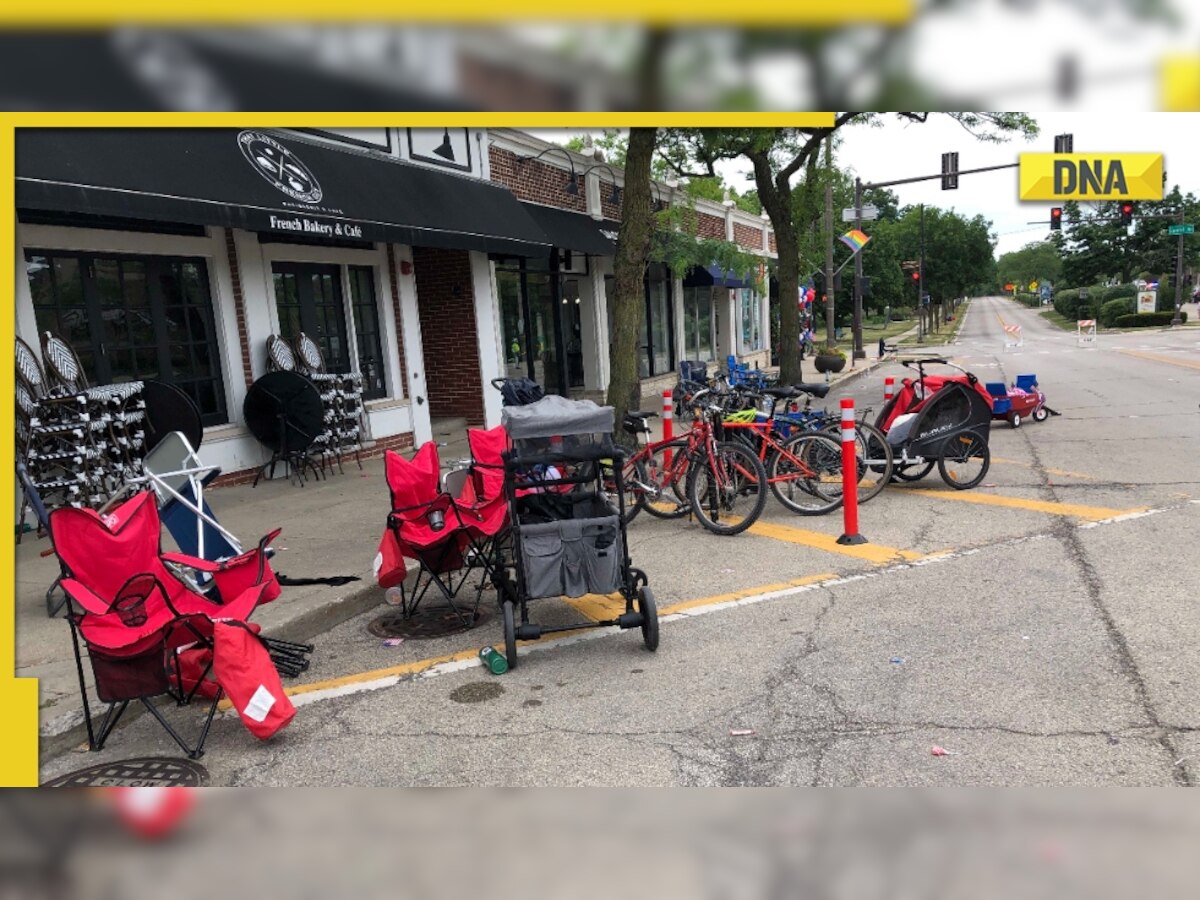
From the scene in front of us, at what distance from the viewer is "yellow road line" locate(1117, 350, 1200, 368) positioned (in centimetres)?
2157

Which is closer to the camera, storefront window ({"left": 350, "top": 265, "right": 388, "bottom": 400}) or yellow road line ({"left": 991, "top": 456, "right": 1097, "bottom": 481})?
yellow road line ({"left": 991, "top": 456, "right": 1097, "bottom": 481})

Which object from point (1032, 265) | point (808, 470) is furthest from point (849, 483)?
point (1032, 265)

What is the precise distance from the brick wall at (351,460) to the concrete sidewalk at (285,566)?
106mm

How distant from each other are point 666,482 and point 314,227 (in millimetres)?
4657

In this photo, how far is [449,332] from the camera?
14008mm

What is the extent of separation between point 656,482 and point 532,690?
3.71 meters

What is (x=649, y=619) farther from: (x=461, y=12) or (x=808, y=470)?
(x=808, y=470)

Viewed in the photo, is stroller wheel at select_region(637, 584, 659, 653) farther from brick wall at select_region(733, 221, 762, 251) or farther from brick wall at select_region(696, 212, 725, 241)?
brick wall at select_region(733, 221, 762, 251)

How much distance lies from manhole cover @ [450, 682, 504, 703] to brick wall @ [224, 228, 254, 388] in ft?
21.7

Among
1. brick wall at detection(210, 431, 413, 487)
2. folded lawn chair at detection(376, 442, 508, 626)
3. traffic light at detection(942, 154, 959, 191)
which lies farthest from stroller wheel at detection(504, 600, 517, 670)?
traffic light at detection(942, 154, 959, 191)

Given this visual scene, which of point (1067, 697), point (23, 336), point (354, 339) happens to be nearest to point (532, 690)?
point (1067, 697)

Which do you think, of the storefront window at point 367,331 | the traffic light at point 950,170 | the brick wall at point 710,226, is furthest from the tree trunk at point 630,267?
the traffic light at point 950,170

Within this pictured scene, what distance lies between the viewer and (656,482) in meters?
7.97

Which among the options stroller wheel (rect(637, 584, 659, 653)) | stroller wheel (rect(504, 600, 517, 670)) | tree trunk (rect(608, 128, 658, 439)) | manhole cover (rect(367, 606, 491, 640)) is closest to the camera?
stroller wheel (rect(504, 600, 517, 670))
